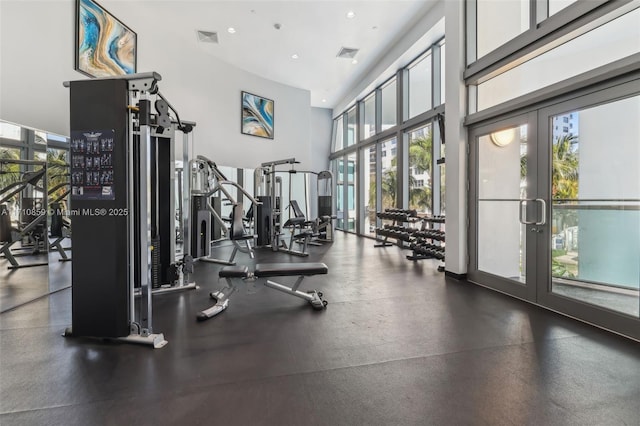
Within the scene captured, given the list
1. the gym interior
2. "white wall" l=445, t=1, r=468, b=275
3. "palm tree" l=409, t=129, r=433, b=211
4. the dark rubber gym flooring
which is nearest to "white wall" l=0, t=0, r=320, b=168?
the gym interior

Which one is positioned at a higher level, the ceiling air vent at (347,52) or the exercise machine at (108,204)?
the ceiling air vent at (347,52)

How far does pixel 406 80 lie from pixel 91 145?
22.4 ft

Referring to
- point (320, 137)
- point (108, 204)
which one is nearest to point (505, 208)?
point (108, 204)

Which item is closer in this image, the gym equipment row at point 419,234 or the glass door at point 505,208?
the glass door at point 505,208

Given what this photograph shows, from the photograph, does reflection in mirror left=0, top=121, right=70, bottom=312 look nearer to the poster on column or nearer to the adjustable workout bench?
the poster on column

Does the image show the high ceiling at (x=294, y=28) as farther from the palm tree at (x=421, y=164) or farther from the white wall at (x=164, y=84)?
the palm tree at (x=421, y=164)

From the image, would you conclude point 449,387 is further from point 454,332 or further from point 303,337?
point 303,337

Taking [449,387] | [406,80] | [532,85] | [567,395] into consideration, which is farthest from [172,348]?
[406,80]

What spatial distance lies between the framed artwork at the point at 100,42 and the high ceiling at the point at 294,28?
0.73m

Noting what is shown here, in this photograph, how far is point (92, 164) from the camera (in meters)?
2.41

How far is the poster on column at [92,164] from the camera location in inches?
94.3

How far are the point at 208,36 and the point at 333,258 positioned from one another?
5255 mm

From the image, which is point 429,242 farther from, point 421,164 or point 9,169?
point 9,169

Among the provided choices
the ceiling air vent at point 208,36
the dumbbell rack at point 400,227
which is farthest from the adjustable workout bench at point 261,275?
the ceiling air vent at point 208,36
